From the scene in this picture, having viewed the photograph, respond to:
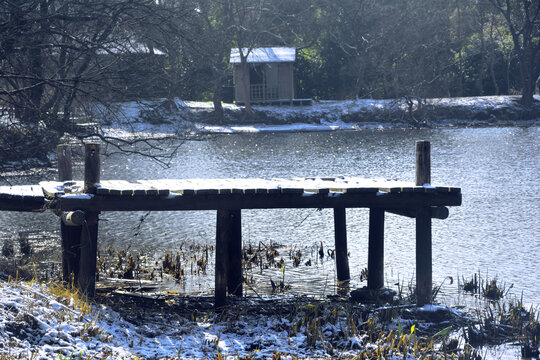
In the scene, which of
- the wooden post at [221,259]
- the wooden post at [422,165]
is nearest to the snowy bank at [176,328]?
the wooden post at [221,259]

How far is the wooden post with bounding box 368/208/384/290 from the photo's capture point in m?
13.1

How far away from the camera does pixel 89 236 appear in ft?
37.3

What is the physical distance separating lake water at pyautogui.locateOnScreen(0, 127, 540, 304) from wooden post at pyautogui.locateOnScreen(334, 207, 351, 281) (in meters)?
0.30

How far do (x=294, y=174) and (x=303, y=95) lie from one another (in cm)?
3243

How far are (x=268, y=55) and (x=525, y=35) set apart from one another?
2142 centimetres

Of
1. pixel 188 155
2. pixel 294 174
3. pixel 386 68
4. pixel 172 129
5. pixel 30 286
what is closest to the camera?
pixel 30 286

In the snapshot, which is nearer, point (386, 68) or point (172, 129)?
point (172, 129)

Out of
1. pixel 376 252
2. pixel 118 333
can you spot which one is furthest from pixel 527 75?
pixel 118 333

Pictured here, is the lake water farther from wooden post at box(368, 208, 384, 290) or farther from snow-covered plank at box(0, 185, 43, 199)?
snow-covered plank at box(0, 185, 43, 199)

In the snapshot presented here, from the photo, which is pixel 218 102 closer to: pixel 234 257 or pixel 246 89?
pixel 246 89

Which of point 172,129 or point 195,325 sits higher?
point 172,129

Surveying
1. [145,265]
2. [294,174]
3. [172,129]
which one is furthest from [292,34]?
[145,265]

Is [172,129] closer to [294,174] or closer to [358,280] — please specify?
[294,174]

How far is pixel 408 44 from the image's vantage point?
62.5 metres
